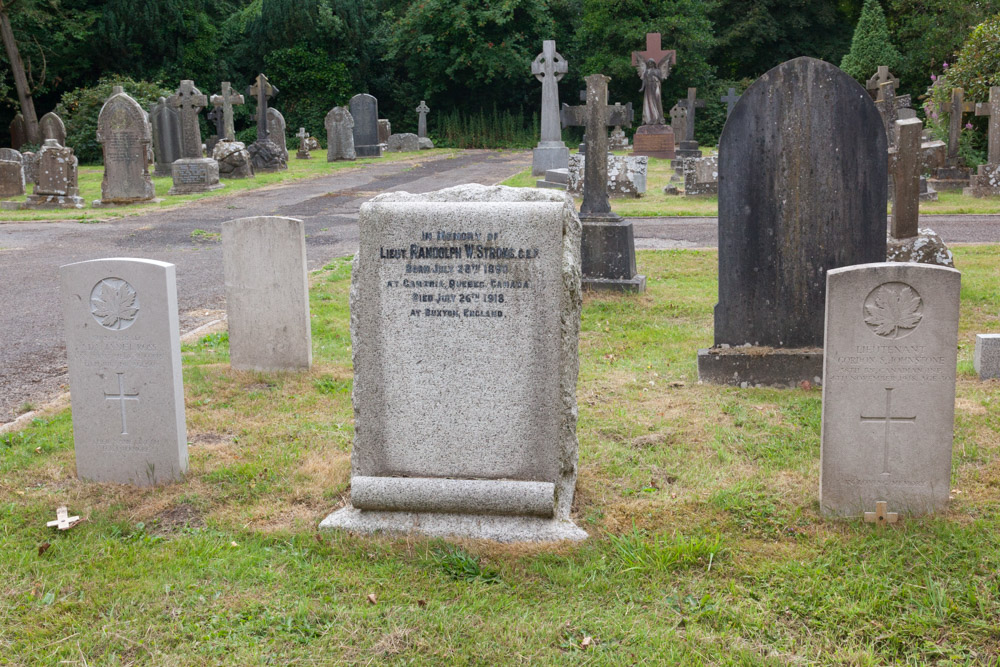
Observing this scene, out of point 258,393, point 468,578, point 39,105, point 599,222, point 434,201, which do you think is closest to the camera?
point 468,578

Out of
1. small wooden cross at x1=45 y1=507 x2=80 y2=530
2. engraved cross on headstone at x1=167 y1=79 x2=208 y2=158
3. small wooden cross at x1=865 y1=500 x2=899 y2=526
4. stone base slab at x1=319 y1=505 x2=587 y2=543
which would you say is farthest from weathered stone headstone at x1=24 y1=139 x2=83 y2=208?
small wooden cross at x1=865 y1=500 x2=899 y2=526

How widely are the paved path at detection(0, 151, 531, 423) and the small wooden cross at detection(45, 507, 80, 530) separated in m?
2.03

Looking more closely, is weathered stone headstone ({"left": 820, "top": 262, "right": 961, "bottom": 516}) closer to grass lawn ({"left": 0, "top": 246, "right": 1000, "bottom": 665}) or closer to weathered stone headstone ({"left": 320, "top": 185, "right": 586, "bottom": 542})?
grass lawn ({"left": 0, "top": 246, "right": 1000, "bottom": 665})

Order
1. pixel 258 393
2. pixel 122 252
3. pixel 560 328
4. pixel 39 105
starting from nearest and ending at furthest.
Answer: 1. pixel 560 328
2. pixel 258 393
3. pixel 122 252
4. pixel 39 105

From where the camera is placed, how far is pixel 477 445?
4156mm

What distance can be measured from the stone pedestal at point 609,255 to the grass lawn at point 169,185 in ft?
37.2

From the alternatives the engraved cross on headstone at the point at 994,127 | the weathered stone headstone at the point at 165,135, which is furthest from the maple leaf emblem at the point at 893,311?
the weathered stone headstone at the point at 165,135

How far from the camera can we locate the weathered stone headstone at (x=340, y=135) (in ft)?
98.3

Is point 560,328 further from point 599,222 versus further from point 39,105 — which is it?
point 39,105

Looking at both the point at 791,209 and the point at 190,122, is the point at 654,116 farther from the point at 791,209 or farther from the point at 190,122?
the point at 791,209

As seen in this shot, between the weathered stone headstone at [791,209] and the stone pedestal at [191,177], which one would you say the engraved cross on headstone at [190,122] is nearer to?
the stone pedestal at [191,177]

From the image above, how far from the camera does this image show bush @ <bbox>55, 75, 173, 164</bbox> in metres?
31.0

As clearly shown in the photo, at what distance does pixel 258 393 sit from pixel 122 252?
26.2 feet

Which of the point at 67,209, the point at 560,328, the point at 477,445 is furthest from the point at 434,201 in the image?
the point at 67,209
